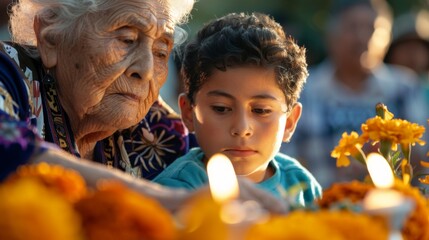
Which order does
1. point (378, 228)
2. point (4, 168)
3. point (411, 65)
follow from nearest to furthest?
point (378, 228) < point (4, 168) < point (411, 65)

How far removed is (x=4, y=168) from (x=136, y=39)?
1476mm

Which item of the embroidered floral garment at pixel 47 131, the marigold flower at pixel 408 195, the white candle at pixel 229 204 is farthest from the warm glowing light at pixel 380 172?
the embroidered floral garment at pixel 47 131

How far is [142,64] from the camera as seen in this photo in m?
3.15

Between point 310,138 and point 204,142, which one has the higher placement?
point 310,138

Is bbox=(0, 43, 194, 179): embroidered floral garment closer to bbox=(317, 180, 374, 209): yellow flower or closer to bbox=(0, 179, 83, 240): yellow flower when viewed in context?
bbox=(0, 179, 83, 240): yellow flower

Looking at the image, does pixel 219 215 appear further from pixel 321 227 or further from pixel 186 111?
pixel 186 111

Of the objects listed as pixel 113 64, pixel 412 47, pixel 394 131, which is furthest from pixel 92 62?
pixel 412 47

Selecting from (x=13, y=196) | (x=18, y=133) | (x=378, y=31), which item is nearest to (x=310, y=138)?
(x=378, y=31)

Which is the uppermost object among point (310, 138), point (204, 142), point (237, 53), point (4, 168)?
point (310, 138)

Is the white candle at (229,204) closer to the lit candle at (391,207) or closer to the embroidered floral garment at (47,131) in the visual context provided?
the lit candle at (391,207)

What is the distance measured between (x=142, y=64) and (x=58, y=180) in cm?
160

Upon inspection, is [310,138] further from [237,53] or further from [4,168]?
[4,168]

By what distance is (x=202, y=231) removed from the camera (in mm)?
1448

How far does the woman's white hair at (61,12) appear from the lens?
10.4 feet
